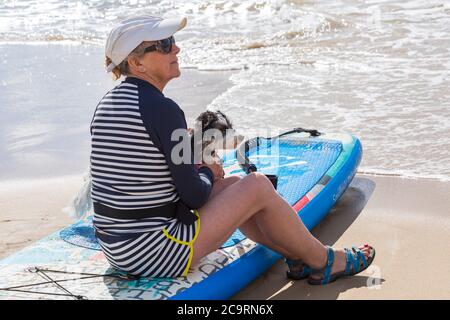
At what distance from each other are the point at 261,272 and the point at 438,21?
8.46 meters

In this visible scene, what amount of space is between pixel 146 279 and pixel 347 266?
1.01 metres

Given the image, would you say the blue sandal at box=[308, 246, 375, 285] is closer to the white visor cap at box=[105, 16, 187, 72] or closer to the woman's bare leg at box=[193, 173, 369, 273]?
the woman's bare leg at box=[193, 173, 369, 273]

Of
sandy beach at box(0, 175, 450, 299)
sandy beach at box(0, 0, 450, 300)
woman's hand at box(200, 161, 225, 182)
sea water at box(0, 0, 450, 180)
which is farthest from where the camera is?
sea water at box(0, 0, 450, 180)

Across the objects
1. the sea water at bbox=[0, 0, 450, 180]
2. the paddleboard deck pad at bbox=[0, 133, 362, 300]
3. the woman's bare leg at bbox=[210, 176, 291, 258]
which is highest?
the woman's bare leg at bbox=[210, 176, 291, 258]

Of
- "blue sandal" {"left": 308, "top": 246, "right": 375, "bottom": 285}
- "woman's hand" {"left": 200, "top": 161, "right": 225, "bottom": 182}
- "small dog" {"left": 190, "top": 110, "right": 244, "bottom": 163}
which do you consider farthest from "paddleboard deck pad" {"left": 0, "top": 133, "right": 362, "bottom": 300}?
"small dog" {"left": 190, "top": 110, "right": 244, "bottom": 163}

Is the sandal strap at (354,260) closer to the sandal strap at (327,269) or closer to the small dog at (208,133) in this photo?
the sandal strap at (327,269)

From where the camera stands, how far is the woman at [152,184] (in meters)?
2.95

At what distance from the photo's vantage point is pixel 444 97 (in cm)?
689

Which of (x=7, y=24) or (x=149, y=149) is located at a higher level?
(x=149, y=149)

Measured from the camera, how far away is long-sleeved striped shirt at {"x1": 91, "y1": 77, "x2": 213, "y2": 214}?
2.93 meters

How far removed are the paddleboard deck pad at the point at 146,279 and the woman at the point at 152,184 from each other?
97 millimetres

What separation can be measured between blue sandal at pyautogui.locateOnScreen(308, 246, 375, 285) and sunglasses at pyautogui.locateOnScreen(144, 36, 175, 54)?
1241mm
